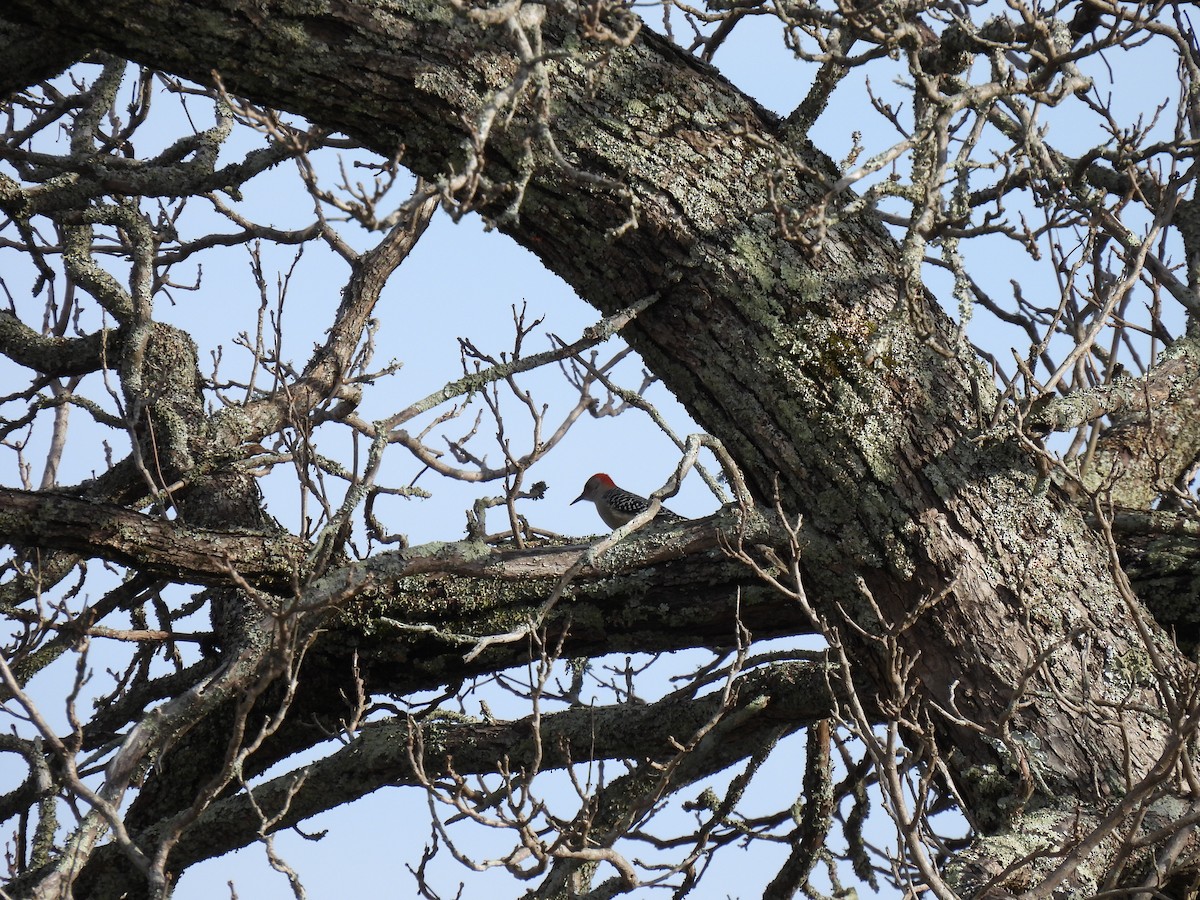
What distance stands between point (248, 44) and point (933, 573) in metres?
2.17

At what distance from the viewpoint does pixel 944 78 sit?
10.7 ft

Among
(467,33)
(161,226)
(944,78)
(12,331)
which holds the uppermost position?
(161,226)

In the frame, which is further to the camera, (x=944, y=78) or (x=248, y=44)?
(x=944, y=78)

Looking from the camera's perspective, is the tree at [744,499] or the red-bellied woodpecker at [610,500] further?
the red-bellied woodpecker at [610,500]

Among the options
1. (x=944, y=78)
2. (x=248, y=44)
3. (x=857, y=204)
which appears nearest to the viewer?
(x=857, y=204)

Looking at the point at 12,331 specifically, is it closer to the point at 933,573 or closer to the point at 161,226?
the point at 161,226

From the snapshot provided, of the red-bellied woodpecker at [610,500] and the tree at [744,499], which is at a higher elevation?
the red-bellied woodpecker at [610,500]

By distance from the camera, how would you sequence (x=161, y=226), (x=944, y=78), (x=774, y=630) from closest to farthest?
(x=944, y=78)
(x=774, y=630)
(x=161, y=226)

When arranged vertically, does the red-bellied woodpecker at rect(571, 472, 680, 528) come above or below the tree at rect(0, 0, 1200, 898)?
above

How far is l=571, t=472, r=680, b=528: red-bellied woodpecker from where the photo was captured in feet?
31.3

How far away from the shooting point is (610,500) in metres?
9.91

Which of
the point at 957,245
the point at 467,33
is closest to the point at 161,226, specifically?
the point at 467,33

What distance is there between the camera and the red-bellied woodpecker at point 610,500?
9.53 meters

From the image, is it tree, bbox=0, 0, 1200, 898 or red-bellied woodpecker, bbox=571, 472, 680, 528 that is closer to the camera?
tree, bbox=0, 0, 1200, 898
